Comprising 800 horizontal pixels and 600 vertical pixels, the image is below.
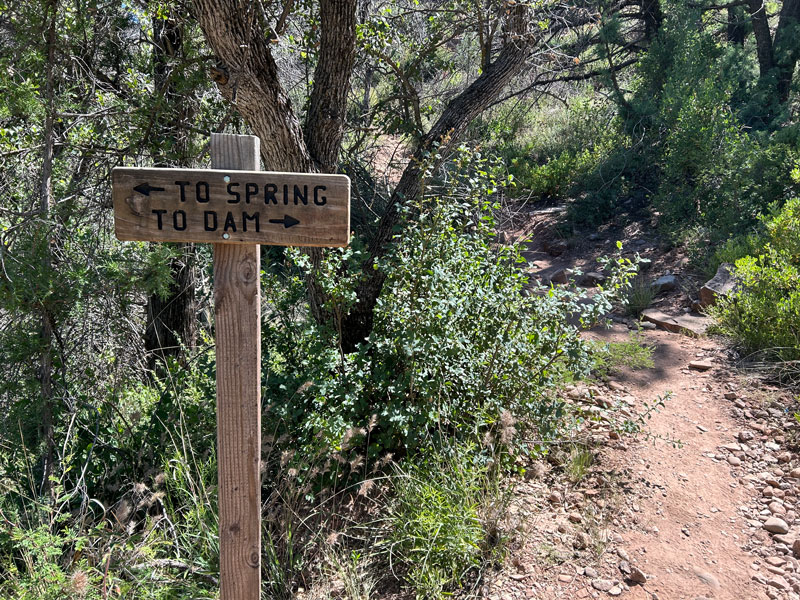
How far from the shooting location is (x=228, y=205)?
6.69 ft

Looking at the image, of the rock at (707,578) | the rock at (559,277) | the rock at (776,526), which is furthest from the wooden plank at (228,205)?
the rock at (559,277)

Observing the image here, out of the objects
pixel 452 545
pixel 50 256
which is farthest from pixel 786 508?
pixel 50 256

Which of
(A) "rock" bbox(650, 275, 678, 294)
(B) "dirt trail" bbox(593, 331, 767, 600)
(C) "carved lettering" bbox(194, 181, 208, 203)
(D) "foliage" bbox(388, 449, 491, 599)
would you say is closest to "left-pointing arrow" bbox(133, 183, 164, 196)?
(C) "carved lettering" bbox(194, 181, 208, 203)

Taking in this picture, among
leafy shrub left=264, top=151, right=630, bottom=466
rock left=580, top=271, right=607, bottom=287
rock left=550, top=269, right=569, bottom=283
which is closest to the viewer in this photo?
leafy shrub left=264, top=151, right=630, bottom=466

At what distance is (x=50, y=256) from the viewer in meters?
3.63

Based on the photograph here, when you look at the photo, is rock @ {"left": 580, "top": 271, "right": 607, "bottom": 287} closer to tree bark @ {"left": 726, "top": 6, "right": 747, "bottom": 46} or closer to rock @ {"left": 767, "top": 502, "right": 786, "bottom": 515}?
rock @ {"left": 767, "top": 502, "right": 786, "bottom": 515}

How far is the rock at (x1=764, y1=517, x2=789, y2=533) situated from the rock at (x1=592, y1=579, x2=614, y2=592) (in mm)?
1091

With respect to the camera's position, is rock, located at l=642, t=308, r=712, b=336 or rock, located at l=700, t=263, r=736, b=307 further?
rock, located at l=700, t=263, r=736, b=307

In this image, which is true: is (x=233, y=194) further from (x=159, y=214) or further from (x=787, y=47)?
(x=787, y=47)

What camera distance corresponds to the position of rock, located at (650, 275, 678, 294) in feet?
24.3

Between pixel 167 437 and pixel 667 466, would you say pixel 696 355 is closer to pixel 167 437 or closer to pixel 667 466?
pixel 667 466

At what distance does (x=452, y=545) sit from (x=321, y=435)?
3.00 feet

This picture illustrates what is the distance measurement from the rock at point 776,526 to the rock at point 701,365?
1.98m

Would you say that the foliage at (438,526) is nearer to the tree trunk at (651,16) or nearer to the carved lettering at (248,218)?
the carved lettering at (248,218)
